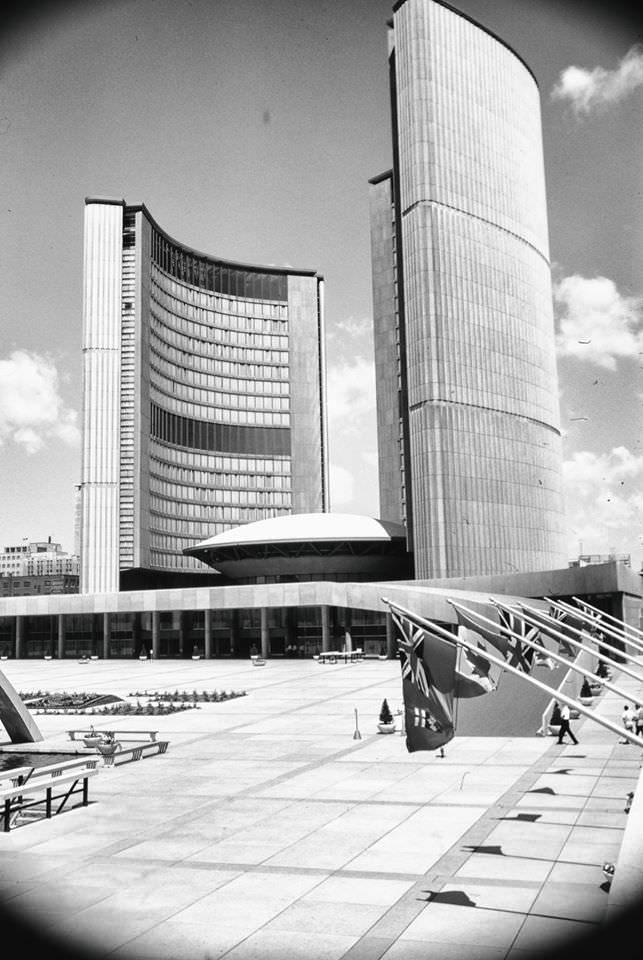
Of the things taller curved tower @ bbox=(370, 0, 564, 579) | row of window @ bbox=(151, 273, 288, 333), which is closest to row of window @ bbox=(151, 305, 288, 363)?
row of window @ bbox=(151, 273, 288, 333)

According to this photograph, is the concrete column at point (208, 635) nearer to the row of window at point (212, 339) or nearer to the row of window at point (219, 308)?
the row of window at point (212, 339)

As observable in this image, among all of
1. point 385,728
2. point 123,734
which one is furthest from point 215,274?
point 385,728

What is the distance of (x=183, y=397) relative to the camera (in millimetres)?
148500

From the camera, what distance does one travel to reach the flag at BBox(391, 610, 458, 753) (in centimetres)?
1686

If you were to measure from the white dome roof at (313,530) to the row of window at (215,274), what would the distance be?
48796mm

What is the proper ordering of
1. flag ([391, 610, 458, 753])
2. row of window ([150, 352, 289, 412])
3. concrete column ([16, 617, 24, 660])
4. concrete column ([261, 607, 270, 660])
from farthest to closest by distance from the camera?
row of window ([150, 352, 289, 412]), concrete column ([16, 617, 24, 660]), concrete column ([261, 607, 270, 660]), flag ([391, 610, 458, 753])

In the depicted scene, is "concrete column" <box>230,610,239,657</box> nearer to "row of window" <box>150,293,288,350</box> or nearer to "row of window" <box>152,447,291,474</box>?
"row of window" <box>152,447,291,474</box>

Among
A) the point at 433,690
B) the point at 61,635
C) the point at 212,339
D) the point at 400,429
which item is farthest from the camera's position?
the point at 212,339

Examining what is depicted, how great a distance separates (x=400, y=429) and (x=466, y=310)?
2601 cm

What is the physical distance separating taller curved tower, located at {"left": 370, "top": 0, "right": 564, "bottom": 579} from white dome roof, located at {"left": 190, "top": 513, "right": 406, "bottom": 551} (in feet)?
15.1

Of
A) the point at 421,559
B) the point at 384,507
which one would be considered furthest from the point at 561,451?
the point at 421,559

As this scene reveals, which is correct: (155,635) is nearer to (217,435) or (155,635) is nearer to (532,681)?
(217,435)

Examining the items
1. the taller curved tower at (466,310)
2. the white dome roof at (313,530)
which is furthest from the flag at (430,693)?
the white dome roof at (313,530)

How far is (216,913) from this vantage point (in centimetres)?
1380
